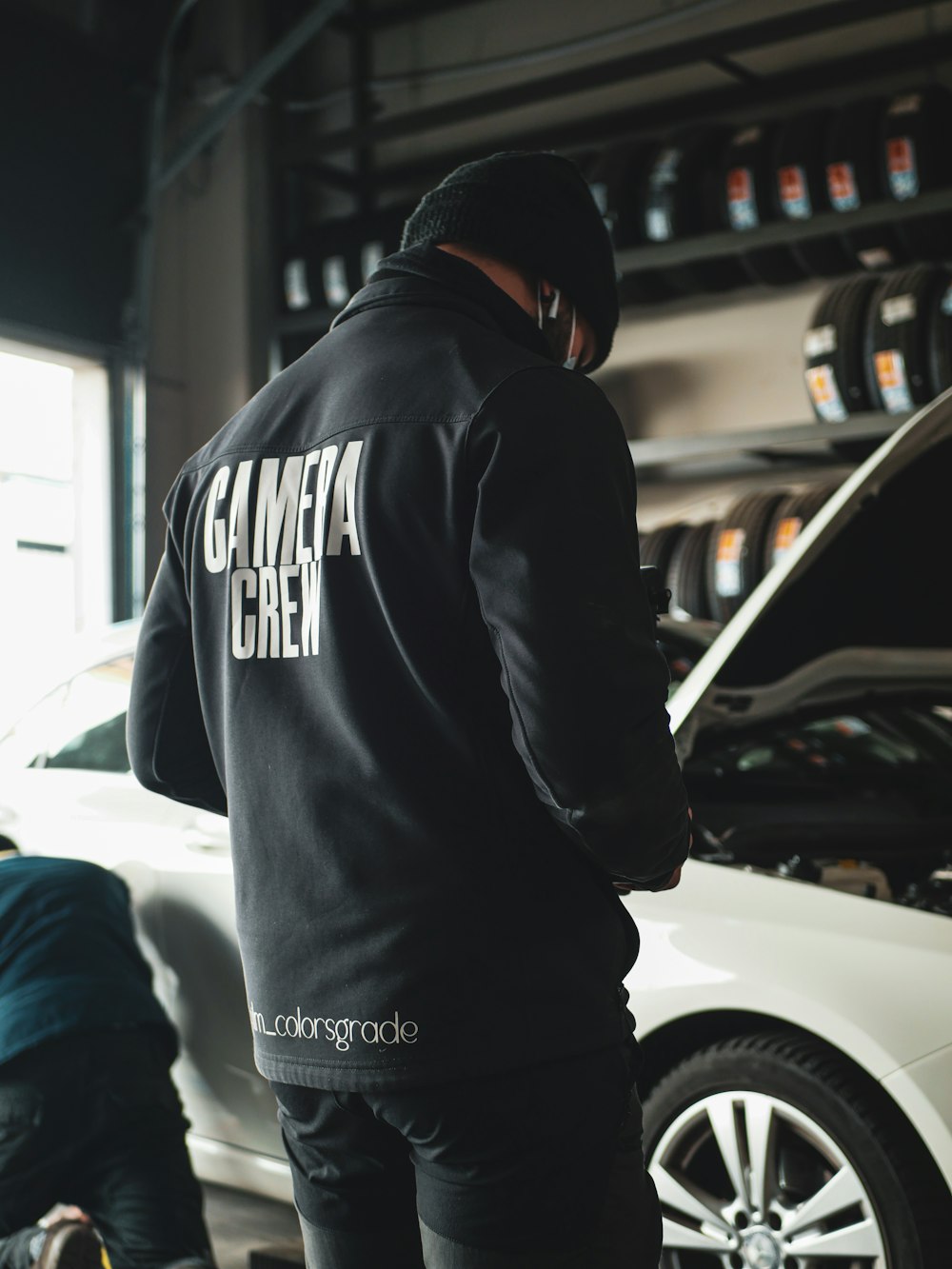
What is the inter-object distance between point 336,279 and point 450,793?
204 inches

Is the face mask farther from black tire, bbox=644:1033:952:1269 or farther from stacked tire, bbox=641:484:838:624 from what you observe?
stacked tire, bbox=641:484:838:624

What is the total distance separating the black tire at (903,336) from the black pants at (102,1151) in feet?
10.8

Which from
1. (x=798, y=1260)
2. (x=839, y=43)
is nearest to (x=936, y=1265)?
(x=798, y=1260)

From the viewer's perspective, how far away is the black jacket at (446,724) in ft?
3.41

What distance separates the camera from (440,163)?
20.8 ft

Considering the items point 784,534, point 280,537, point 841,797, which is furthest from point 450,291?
point 784,534

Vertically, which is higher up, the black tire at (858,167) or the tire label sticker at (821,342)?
the black tire at (858,167)

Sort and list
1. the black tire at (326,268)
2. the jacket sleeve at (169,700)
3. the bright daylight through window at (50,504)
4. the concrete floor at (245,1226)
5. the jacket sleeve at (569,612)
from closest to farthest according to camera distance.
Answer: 1. the jacket sleeve at (569,612)
2. the jacket sleeve at (169,700)
3. the concrete floor at (245,1226)
4. the black tire at (326,268)
5. the bright daylight through window at (50,504)

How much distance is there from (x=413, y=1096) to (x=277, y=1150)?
160 centimetres

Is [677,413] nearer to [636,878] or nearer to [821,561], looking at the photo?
[821,561]

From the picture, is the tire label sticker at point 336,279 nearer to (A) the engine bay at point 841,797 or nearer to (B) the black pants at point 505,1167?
(A) the engine bay at point 841,797

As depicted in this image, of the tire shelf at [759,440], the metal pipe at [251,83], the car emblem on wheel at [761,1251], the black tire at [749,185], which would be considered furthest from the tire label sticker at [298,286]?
the car emblem on wheel at [761,1251]

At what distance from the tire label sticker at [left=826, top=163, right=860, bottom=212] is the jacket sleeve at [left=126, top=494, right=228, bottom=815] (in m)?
3.84

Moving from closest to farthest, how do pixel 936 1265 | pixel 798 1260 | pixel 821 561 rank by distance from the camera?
pixel 936 1265 → pixel 798 1260 → pixel 821 561
